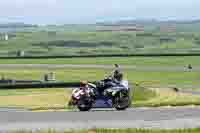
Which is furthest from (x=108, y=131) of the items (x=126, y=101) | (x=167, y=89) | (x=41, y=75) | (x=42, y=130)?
(x=41, y=75)

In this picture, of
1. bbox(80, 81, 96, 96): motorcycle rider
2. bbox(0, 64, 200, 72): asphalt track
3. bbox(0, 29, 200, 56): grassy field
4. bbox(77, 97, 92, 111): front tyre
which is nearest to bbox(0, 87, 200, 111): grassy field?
bbox(80, 81, 96, 96): motorcycle rider

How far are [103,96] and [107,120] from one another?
563 centimetres

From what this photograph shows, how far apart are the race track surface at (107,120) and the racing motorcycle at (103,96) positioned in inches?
109

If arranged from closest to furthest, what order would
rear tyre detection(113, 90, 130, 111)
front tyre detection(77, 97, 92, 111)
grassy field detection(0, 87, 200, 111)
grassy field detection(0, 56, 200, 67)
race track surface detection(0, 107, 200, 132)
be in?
race track surface detection(0, 107, 200, 132) → rear tyre detection(113, 90, 130, 111) → front tyre detection(77, 97, 92, 111) → grassy field detection(0, 87, 200, 111) → grassy field detection(0, 56, 200, 67)

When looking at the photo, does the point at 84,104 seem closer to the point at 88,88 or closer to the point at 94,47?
the point at 88,88

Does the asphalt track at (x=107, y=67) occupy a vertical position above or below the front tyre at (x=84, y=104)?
below

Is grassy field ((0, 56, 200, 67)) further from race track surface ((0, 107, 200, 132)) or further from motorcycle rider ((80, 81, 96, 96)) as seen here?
race track surface ((0, 107, 200, 132))

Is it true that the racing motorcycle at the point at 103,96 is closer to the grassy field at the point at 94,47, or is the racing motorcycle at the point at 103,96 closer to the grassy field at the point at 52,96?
the grassy field at the point at 52,96

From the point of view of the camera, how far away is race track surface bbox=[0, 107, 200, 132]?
1664 centimetres

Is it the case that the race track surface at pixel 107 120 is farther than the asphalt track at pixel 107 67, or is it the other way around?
the asphalt track at pixel 107 67

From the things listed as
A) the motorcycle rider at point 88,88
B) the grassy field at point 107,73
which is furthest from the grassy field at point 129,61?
the motorcycle rider at point 88,88

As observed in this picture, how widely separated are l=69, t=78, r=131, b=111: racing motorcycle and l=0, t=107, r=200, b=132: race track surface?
277 cm

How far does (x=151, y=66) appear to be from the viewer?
7094 centimetres

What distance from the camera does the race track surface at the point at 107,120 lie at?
54.6 feet
